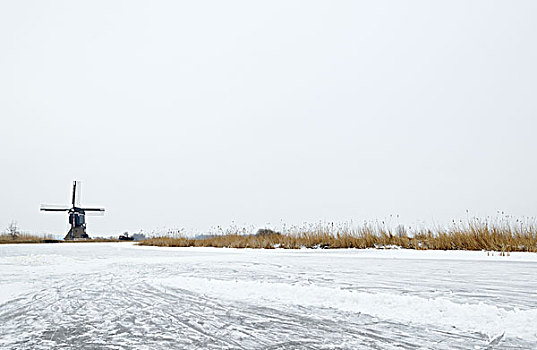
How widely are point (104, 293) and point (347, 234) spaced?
8027mm

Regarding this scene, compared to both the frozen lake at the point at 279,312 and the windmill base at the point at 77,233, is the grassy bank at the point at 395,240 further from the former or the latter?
the windmill base at the point at 77,233

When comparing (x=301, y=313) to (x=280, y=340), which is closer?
(x=280, y=340)

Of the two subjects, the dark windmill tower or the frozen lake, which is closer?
the frozen lake

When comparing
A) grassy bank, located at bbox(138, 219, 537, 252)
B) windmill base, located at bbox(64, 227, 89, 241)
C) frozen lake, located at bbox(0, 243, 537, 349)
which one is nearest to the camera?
frozen lake, located at bbox(0, 243, 537, 349)

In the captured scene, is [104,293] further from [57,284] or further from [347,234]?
[347,234]

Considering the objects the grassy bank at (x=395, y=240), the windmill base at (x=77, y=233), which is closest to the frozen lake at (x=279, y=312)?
the grassy bank at (x=395, y=240)

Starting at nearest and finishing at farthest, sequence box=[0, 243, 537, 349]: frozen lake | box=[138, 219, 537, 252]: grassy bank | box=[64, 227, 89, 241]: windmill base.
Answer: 1. box=[0, 243, 537, 349]: frozen lake
2. box=[138, 219, 537, 252]: grassy bank
3. box=[64, 227, 89, 241]: windmill base

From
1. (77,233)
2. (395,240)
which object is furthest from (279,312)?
(77,233)

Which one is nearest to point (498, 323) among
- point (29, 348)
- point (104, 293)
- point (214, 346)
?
point (214, 346)

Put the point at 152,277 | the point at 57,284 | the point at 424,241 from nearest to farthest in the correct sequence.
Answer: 1. the point at 57,284
2. the point at 152,277
3. the point at 424,241

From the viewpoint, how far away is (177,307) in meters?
2.49

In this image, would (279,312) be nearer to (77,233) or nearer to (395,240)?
(395,240)

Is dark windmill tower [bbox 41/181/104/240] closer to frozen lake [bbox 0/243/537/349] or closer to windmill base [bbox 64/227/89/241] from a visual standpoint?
windmill base [bbox 64/227/89/241]

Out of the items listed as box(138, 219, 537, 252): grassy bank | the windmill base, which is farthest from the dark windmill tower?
box(138, 219, 537, 252): grassy bank
